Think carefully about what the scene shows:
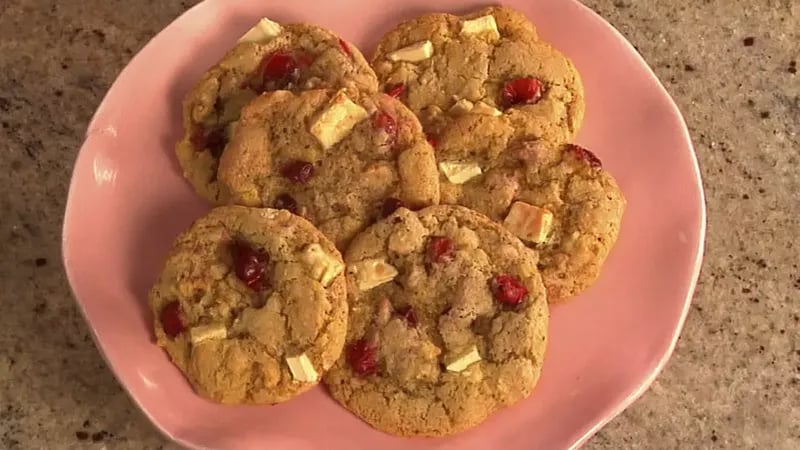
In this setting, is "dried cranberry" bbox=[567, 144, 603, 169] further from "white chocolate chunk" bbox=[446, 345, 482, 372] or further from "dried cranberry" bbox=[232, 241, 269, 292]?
"dried cranberry" bbox=[232, 241, 269, 292]

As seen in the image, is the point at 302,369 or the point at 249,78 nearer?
the point at 302,369

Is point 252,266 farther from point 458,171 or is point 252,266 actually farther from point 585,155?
point 585,155

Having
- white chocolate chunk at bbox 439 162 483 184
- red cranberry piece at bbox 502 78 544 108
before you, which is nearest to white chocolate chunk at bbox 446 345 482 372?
white chocolate chunk at bbox 439 162 483 184

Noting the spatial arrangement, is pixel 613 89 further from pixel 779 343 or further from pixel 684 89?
pixel 779 343

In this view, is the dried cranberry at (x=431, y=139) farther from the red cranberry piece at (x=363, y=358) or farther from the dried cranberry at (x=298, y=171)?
the red cranberry piece at (x=363, y=358)

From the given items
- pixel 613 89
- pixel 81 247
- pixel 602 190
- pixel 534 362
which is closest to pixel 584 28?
pixel 613 89

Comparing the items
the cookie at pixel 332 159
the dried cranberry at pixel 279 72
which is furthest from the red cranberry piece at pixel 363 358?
the dried cranberry at pixel 279 72

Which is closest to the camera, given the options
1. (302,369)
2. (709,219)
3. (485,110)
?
(302,369)

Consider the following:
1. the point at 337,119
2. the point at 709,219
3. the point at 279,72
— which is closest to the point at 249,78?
the point at 279,72
